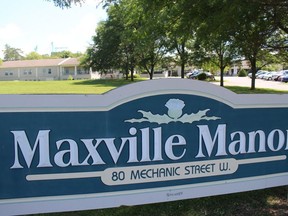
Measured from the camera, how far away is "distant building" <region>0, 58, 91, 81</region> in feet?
240

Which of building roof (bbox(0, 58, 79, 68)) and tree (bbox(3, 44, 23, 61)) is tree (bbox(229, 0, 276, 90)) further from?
tree (bbox(3, 44, 23, 61))

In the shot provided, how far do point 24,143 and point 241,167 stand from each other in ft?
7.44

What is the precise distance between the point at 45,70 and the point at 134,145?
76086 mm

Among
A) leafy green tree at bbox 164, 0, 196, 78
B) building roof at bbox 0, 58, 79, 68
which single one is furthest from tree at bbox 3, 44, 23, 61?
leafy green tree at bbox 164, 0, 196, 78

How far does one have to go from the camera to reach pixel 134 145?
332cm

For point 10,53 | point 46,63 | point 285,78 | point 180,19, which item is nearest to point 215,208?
point 180,19

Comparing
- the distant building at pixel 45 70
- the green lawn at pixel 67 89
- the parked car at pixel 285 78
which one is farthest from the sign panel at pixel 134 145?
the distant building at pixel 45 70

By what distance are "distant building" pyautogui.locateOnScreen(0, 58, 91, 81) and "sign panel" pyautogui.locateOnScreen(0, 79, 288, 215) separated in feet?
226

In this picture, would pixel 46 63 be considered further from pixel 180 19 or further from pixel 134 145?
pixel 134 145

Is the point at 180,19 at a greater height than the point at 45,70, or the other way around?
the point at 180,19

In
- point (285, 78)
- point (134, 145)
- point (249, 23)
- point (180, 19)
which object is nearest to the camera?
point (134, 145)

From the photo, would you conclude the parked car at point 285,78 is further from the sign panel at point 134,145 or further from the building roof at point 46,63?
the sign panel at point 134,145

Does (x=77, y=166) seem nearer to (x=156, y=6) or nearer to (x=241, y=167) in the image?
(x=241, y=167)

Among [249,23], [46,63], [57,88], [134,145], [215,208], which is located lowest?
[215,208]
